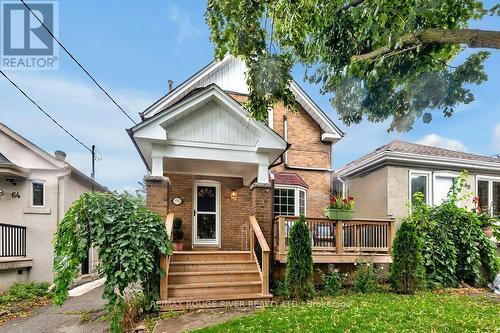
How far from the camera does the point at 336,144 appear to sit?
13.3 metres

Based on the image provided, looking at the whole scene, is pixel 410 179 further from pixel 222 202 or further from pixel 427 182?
pixel 222 202

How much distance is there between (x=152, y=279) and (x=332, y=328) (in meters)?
3.66

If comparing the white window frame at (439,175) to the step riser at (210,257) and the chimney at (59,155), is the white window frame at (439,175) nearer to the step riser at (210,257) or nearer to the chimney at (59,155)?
the step riser at (210,257)

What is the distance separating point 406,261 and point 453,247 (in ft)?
7.75

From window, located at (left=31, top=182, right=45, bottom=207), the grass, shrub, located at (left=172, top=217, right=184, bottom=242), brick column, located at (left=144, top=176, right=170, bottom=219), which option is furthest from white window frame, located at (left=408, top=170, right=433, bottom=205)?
window, located at (left=31, top=182, right=45, bottom=207)

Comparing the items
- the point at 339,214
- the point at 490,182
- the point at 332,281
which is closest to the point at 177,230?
the point at 332,281

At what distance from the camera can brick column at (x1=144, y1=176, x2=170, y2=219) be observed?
7.37 metres

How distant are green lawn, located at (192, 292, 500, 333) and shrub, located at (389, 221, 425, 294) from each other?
2.42 ft

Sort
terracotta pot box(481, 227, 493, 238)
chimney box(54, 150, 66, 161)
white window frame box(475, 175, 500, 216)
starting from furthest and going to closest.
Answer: white window frame box(475, 175, 500, 216), chimney box(54, 150, 66, 161), terracotta pot box(481, 227, 493, 238)

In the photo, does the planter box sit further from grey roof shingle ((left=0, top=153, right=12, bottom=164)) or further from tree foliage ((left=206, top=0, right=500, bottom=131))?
grey roof shingle ((left=0, top=153, right=12, bottom=164))

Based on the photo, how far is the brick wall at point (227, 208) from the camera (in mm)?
10133

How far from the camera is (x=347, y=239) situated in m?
8.59

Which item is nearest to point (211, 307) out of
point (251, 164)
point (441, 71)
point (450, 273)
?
point (251, 164)

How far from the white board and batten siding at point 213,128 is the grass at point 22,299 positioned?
17.8ft
